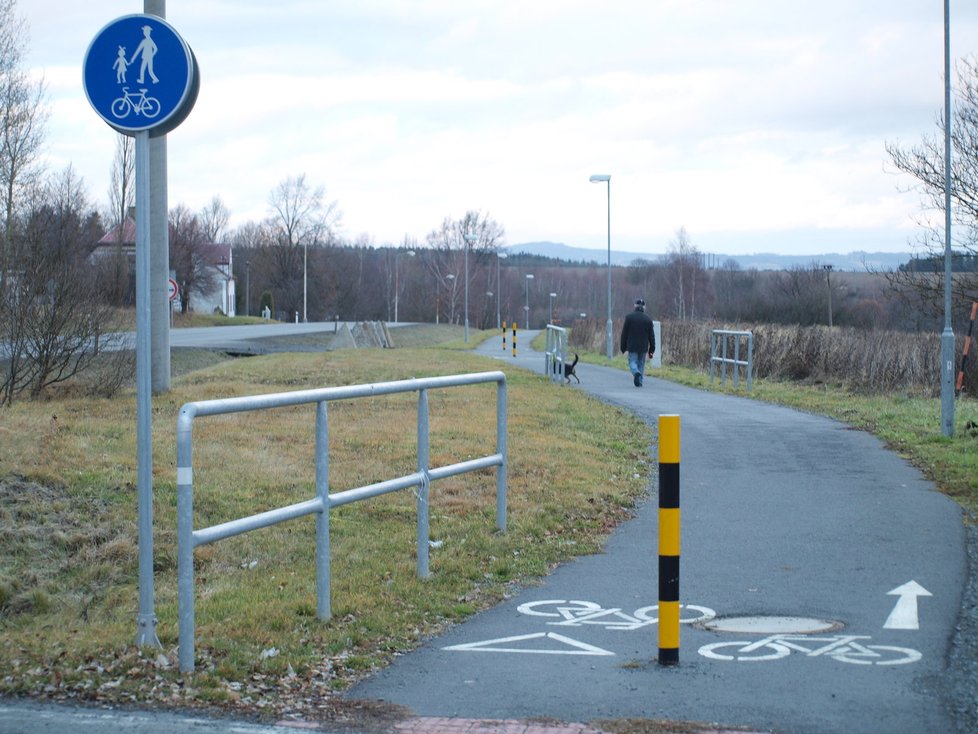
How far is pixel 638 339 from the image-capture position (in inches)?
923

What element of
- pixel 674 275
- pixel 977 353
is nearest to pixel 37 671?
pixel 977 353

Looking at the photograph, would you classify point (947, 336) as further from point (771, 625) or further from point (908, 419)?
point (771, 625)

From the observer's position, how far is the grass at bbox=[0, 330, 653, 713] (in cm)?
497

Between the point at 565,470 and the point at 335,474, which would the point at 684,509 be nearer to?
the point at 565,470

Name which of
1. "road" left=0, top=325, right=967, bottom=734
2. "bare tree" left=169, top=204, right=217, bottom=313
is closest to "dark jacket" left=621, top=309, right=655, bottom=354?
"road" left=0, top=325, right=967, bottom=734

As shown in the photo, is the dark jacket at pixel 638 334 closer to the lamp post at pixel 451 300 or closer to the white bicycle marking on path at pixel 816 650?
the white bicycle marking on path at pixel 816 650

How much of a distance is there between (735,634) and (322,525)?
7.10 ft

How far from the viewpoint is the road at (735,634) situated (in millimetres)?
4520

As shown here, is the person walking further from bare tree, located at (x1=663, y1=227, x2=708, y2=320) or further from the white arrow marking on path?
bare tree, located at (x1=663, y1=227, x2=708, y2=320)

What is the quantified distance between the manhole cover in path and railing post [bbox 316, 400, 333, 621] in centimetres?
195

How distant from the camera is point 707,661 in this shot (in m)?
5.25

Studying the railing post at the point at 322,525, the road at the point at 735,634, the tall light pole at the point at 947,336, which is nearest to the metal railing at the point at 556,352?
the tall light pole at the point at 947,336

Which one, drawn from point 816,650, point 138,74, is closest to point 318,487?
point 138,74

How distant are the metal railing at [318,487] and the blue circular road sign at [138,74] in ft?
4.45
